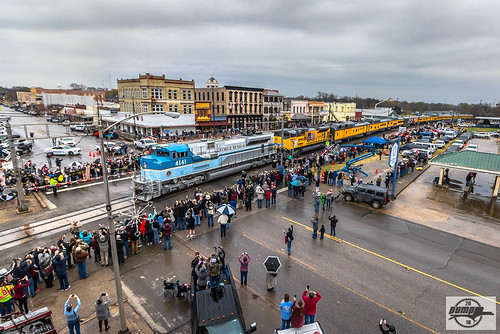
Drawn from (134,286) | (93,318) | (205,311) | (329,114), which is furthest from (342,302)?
(329,114)

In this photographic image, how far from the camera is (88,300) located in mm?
10727

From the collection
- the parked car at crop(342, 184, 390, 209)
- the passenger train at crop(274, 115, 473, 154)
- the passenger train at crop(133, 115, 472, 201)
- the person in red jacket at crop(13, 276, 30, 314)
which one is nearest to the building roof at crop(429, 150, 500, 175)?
the parked car at crop(342, 184, 390, 209)

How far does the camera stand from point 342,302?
1076 centimetres

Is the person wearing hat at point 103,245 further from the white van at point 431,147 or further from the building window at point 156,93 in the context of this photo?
the building window at point 156,93

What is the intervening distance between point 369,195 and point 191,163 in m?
14.9

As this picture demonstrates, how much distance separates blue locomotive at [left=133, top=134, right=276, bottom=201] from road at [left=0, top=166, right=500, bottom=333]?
433cm

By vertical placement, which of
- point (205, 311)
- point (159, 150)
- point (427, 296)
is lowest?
point (427, 296)

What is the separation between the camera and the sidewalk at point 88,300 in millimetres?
9424

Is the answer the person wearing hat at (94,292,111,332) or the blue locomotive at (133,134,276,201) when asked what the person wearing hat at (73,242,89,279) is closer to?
the person wearing hat at (94,292,111,332)

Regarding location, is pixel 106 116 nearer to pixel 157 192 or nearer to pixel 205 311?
pixel 157 192

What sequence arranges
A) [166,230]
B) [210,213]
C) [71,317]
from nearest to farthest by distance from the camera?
1. [71,317]
2. [166,230]
3. [210,213]

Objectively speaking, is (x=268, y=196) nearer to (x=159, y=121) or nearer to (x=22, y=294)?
(x=22, y=294)

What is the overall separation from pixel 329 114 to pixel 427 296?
7916 cm

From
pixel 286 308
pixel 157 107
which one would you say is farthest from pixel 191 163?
pixel 157 107
